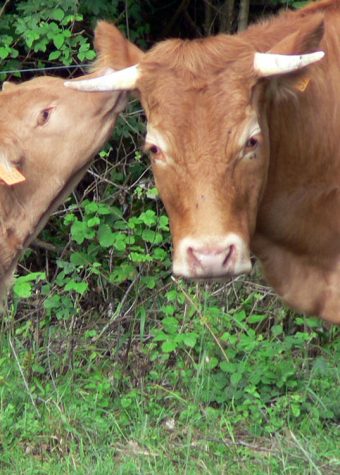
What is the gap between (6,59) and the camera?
7.43 metres

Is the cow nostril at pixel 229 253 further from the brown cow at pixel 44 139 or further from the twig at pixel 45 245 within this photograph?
the twig at pixel 45 245

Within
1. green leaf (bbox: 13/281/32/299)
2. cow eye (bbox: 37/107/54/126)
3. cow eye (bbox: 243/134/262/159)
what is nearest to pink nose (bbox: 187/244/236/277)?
cow eye (bbox: 243/134/262/159)

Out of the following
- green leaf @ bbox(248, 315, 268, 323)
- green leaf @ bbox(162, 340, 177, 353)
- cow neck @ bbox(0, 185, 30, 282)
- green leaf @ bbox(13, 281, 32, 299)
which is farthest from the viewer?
green leaf @ bbox(248, 315, 268, 323)

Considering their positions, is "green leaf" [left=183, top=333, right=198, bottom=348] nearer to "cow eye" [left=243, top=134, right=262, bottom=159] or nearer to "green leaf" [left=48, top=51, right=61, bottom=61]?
"cow eye" [left=243, top=134, right=262, bottom=159]

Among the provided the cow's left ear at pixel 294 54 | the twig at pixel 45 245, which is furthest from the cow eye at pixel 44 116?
the twig at pixel 45 245

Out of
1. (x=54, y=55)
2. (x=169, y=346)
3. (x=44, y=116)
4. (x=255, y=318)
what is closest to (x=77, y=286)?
(x=169, y=346)

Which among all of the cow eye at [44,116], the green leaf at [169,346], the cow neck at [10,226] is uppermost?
the cow eye at [44,116]

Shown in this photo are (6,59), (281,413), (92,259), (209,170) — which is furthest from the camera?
(6,59)

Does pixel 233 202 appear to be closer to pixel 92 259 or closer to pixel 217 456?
pixel 217 456

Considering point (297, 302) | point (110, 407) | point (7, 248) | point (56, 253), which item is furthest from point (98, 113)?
point (56, 253)

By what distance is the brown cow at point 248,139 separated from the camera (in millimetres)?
4312

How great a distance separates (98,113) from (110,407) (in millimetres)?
1698

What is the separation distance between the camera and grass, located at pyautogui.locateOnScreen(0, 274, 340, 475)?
5.32 m

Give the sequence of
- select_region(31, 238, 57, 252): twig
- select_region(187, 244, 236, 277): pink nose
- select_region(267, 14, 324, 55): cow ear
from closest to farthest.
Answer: select_region(187, 244, 236, 277): pink nose → select_region(267, 14, 324, 55): cow ear → select_region(31, 238, 57, 252): twig
